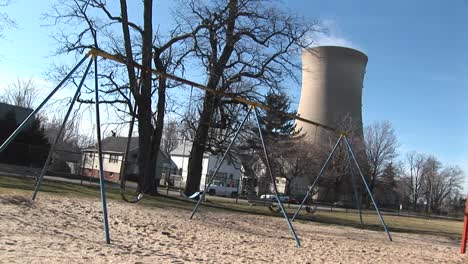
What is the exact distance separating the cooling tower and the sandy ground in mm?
41866

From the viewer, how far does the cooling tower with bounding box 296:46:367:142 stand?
5441cm

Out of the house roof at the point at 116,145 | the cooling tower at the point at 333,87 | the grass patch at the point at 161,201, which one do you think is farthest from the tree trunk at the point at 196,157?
the house roof at the point at 116,145

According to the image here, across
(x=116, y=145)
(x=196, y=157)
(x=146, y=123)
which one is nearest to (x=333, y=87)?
(x=116, y=145)

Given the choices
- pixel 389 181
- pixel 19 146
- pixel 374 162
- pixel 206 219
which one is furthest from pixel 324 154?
pixel 206 219

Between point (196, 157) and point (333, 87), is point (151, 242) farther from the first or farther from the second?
point (333, 87)

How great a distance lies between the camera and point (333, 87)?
185 ft

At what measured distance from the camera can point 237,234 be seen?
1216 centimetres

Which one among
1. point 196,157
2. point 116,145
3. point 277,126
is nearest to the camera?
point 196,157

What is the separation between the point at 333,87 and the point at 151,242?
49618 millimetres

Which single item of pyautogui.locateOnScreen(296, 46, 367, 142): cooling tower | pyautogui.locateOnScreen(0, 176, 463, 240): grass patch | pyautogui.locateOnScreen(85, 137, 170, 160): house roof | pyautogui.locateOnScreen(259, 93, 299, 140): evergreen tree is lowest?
pyautogui.locateOnScreen(0, 176, 463, 240): grass patch

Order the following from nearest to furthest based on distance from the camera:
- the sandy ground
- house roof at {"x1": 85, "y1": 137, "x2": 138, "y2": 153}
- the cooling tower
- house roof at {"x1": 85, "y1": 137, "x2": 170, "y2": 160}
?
the sandy ground, the cooling tower, house roof at {"x1": 85, "y1": 137, "x2": 170, "y2": 160}, house roof at {"x1": 85, "y1": 137, "x2": 138, "y2": 153}

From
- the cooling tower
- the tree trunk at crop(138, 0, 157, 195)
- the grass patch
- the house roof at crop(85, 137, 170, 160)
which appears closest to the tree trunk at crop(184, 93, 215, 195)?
the grass patch

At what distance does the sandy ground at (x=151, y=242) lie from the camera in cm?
745

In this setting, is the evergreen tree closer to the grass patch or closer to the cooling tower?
the cooling tower
